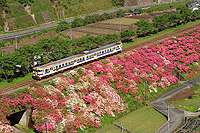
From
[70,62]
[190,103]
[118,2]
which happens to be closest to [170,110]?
[190,103]

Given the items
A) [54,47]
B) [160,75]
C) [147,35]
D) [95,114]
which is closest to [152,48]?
[160,75]

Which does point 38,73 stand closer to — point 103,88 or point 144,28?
point 103,88

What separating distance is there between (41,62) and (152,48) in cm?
3193

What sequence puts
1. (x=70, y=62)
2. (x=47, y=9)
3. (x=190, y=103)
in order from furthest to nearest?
(x=47, y=9)
(x=70, y=62)
(x=190, y=103)

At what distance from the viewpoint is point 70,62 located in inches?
2238

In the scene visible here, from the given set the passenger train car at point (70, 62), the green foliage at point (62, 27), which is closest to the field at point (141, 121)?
the passenger train car at point (70, 62)

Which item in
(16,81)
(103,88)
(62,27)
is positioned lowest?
(103,88)

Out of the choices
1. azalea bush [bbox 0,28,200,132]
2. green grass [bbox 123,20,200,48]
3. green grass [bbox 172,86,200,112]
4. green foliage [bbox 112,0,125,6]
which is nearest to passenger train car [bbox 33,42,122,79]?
azalea bush [bbox 0,28,200,132]

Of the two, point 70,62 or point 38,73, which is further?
point 70,62

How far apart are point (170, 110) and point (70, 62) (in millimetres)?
23406

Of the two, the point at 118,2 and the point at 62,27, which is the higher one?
the point at 118,2

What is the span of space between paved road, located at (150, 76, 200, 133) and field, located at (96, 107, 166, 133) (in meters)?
1.23

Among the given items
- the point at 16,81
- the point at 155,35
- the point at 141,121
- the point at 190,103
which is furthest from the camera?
the point at 155,35

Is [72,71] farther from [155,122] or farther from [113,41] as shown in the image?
[113,41]
